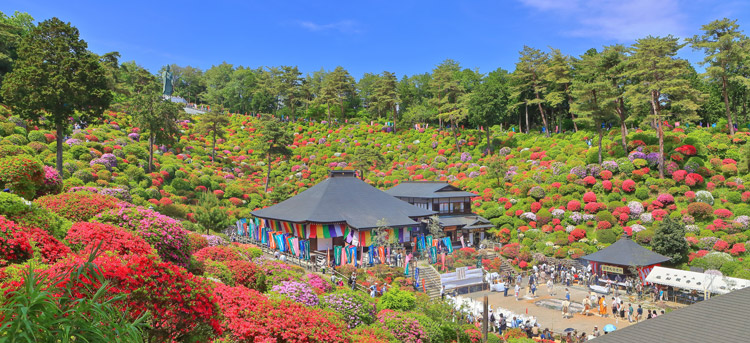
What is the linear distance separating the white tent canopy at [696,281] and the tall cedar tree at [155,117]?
4075 centimetres

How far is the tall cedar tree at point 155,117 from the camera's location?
4038cm

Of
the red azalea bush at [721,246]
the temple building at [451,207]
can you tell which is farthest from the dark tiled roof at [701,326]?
the temple building at [451,207]

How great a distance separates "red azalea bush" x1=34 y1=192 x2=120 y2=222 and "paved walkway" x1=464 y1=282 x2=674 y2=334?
20.4 meters

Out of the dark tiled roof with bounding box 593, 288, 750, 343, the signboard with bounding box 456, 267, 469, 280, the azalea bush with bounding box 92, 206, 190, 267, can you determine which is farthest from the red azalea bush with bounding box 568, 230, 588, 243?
the azalea bush with bounding box 92, 206, 190, 267

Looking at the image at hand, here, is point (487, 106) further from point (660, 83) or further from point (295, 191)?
point (295, 191)

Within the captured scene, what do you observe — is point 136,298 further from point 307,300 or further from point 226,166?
point 226,166

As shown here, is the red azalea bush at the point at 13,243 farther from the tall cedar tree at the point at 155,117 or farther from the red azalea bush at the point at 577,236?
the red azalea bush at the point at 577,236

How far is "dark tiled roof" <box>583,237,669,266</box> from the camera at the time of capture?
95.1ft

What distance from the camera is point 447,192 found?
4300 centimetres

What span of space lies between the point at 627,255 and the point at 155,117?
131ft

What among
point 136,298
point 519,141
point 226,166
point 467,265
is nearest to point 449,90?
point 519,141

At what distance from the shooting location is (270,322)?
9859 mm

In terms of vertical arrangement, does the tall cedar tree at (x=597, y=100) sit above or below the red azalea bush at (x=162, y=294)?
above

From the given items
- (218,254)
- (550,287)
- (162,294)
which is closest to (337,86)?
(550,287)
